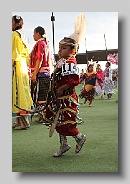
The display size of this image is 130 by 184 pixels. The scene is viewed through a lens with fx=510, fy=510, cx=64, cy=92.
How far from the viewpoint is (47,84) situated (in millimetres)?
3531

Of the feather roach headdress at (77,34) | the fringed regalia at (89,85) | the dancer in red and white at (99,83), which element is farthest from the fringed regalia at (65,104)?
the dancer in red and white at (99,83)

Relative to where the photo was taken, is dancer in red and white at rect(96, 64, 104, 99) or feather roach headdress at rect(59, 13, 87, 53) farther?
dancer in red and white at rect(96, 64, 104, 99)

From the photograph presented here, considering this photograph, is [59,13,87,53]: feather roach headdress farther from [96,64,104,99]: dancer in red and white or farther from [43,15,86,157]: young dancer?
[96,64,104,99]: dancer in red and white

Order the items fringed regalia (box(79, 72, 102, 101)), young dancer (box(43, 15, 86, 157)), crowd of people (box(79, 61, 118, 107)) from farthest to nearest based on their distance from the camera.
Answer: fringed regalia (box(79, 72, 102, 101)) → crowd of people (box(79, 61, 118, 107)) → young dancer (box(43, 15, 86, 157))

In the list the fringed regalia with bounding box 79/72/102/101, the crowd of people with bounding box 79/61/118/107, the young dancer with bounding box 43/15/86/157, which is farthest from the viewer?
the fringed regalia with bounding box 79/72/102/101

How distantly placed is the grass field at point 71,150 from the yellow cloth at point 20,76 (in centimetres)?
17

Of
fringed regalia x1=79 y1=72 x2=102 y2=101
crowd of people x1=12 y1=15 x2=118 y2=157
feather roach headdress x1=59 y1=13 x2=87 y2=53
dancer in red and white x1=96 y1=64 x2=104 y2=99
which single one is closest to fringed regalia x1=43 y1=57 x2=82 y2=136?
crowd of people x1=12 y1=15 x2=118 y2=157

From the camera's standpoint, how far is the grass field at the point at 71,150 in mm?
3375

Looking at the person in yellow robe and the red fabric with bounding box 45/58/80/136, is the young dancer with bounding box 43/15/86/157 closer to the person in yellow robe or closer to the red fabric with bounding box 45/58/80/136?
the red fabric with bounding box 45/58/80/136

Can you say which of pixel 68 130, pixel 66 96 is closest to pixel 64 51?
pixel 66 96

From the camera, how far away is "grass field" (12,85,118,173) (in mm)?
3375

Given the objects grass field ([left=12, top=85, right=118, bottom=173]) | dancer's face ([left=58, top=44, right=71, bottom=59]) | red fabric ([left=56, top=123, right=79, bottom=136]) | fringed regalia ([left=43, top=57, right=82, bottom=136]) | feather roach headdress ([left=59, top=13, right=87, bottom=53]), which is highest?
feather roach headdress ([left=59, top=13, right=87, bottom=53])

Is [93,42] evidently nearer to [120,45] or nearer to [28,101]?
[120,45]

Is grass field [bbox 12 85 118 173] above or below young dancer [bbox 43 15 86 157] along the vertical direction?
below
